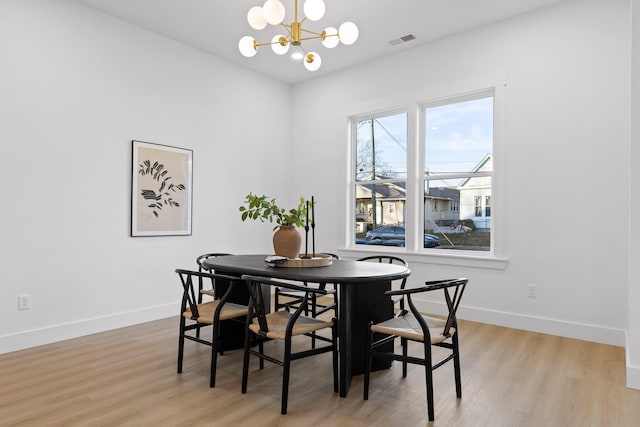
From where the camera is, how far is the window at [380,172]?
5.04 metres

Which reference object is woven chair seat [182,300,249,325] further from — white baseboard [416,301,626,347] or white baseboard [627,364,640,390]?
white baseboard [416,301,626,347]

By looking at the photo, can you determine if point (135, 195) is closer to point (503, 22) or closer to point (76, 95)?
point (76, 95)

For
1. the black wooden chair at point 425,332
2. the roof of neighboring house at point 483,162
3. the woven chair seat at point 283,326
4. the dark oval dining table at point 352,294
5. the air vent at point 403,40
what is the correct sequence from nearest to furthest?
the black wooden chair at point 425,332 → the woven chair seat at point 283,326 → the dark oval dining table at point 352,294 → the roof of neighboring house at point 483,162 → the air vent at point 403,40

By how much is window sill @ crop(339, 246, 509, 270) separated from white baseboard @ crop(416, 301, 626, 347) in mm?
463

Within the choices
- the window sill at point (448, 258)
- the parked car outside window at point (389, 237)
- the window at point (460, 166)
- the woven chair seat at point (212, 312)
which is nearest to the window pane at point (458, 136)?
the window at point (460, 166)

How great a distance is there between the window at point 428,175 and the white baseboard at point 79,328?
102 inches

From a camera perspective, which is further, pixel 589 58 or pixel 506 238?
pixel 506 238

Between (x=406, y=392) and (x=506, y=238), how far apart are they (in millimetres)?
2214

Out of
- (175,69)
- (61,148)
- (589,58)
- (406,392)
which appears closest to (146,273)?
(61,148)

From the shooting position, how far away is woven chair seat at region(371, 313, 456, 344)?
226 centimetres

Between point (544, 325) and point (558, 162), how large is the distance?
1.52 m

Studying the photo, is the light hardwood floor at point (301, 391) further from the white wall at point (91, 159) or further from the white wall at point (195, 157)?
the white wall at point (91, 159)

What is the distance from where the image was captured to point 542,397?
2.49 m

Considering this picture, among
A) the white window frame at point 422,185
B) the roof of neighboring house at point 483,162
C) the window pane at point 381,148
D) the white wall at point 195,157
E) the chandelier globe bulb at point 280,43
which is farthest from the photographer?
the window pane at point 381,148
